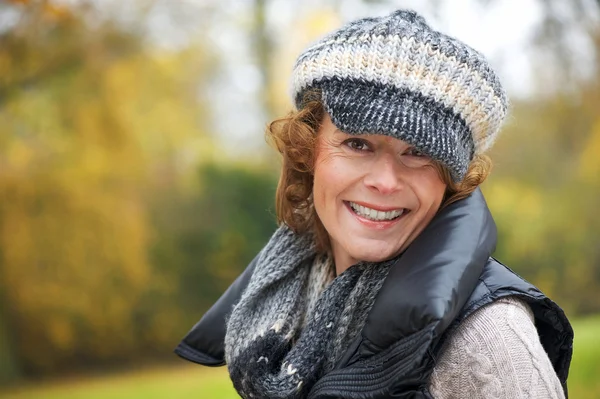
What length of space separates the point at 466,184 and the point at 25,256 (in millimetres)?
6054

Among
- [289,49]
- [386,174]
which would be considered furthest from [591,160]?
[386,174]

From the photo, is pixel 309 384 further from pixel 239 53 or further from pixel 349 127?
pixel 239 53

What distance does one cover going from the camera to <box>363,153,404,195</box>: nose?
1769 mm

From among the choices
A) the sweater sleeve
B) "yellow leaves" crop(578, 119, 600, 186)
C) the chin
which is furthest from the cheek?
"yellow leaves" crop(578, 119, 600, 186)

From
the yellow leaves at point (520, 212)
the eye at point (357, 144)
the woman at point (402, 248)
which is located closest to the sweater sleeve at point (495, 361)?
the woman at point (402, 248)

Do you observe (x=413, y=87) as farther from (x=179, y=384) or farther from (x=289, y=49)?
(x=289, y=49)

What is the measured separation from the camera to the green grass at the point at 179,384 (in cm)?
545

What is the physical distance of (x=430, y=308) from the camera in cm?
154

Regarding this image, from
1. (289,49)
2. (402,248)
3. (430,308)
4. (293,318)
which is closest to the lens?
(430,308)

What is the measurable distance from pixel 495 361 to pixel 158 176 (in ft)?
20.1

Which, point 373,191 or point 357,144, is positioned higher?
point 357,144

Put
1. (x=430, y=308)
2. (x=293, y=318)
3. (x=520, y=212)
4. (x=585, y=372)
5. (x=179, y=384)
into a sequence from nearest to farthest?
(x=430, y=308)
(x=293, y=318)
(x=585, y=372)
(x=179, y=384)
(x=520, y=212)

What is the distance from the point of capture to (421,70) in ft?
5.47

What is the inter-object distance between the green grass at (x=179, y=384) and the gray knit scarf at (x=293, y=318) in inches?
154
